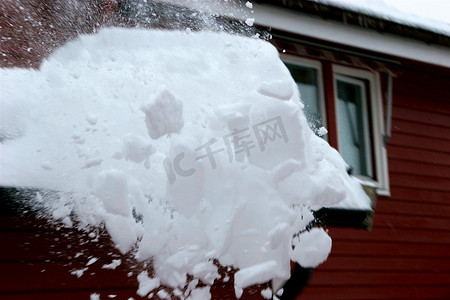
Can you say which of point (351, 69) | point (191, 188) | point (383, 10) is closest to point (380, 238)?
point (351, 69)

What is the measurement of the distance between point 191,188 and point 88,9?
86 centimetres

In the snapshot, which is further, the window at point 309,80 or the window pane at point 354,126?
the window pane at point 354,126

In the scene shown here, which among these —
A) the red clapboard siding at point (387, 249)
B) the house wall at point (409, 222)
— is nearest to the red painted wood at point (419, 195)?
the house wall at point (409, 222)

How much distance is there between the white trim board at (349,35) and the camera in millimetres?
3965

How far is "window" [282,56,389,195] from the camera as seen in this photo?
4754 mm

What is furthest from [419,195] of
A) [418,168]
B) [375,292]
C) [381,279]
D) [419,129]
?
[375,292]

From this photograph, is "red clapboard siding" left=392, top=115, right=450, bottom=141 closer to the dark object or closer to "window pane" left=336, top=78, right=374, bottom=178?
"window pane" left=336, top=78, right=374, bottom=178

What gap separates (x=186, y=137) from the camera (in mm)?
1760

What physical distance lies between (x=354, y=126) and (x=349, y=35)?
97 cm

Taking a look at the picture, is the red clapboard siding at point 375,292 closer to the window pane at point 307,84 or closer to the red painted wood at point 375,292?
the red painted wood at point 375,292

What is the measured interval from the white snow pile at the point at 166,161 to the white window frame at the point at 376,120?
306cm

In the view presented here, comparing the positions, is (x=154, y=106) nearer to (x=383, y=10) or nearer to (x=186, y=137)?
(x=186, y=137)

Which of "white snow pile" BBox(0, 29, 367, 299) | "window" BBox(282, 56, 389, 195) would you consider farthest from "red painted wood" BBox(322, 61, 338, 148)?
"white snow pile" BBox(0, 29, 367, 299)

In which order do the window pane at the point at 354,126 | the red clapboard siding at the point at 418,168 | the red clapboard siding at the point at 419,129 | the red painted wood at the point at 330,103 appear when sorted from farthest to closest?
the red clapboard siding at the point at 419,129, the red clapboard siding at the point at 418,168, the window pane at the point at 354,126, the red painted wood at the point at 330,103
